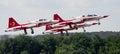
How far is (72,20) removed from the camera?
18975 centimetres

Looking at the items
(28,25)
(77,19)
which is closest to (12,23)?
(28,25)

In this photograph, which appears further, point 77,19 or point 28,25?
point 77,19

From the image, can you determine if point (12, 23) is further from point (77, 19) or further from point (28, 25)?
point (77, 19)

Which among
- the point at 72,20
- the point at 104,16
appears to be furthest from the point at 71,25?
the point at 104,16

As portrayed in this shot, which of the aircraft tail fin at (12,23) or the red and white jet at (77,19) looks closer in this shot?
the aircraft tail fin at (12,23)

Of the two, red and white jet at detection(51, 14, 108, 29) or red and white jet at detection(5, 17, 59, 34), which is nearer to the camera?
red and white jet at detection(5, 17, 59, 34)

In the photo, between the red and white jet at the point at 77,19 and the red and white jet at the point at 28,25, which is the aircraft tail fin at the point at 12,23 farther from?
the red and white jet at the point at 77,19

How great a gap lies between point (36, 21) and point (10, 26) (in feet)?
17.5

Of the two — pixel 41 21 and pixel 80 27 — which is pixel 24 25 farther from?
pixel 80 27

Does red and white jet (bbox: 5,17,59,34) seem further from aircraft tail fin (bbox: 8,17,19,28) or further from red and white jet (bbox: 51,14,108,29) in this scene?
red and white jet (bbox: 51,14,108,29)

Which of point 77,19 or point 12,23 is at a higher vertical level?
point 77,19

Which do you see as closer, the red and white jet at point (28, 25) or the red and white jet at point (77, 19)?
the red and white jet at point (28, 25)

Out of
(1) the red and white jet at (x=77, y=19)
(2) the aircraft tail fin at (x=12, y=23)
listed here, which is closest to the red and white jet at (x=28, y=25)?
(2) the aircraft tail fin at (x=12, y=23)

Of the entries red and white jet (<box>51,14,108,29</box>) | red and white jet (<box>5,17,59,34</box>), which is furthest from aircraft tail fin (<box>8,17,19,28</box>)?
red and white jet (<box>51,14,108,29</box>)
